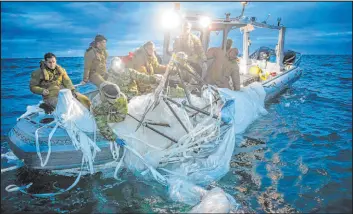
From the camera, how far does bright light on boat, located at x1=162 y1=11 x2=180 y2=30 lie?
8391 millimetres

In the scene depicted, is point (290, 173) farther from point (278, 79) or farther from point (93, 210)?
point (278, 79)

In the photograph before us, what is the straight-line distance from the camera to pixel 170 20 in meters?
8.62

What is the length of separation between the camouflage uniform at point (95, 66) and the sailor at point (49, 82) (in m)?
0.91

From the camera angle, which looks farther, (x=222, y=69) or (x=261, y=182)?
(x=222, y=69)

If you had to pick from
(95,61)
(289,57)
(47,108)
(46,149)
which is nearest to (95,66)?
(95,61)

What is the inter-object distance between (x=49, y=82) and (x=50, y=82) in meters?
0.02

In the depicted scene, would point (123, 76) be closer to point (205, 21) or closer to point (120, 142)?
point (120, 142)

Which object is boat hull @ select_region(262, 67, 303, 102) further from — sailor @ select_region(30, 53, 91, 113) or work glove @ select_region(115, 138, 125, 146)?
sailor @ select_region(30, 53, 91, 113)

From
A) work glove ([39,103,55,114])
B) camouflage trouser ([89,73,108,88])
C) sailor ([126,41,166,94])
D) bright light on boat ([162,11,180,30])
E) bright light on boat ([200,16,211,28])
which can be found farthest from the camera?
bright light on boat ([200,16,211,28])

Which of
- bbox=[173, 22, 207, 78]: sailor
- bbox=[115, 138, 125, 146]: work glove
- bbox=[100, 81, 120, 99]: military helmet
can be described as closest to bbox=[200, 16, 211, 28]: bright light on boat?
bbox=[173, 22, 207, 78]: sailor

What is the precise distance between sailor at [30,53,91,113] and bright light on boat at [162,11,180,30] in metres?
4.09

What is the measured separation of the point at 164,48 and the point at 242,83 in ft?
12.2

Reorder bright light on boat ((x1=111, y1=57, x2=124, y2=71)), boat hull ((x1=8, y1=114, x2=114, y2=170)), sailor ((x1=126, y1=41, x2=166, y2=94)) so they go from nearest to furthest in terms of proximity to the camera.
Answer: boat hull ((x1=8, y1=114, x2=114, y2=170)), bright light on boat ((x1=111, y1=57, x2=124, y2=71)), sailor ((x1=126, y1=41, x2=166, y2=94))

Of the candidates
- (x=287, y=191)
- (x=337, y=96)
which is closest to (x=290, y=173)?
(x=287, y=191)
